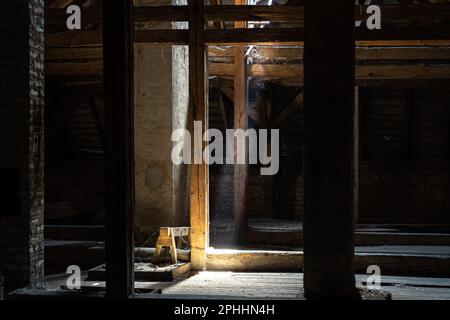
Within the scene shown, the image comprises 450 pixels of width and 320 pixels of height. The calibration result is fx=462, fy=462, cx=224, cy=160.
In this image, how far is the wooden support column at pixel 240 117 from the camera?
799 centimetres

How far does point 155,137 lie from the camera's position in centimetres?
700

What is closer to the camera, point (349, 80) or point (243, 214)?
point (349, 80)

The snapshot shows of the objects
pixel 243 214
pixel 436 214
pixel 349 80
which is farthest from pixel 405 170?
pixel 349 80

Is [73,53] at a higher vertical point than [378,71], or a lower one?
higher

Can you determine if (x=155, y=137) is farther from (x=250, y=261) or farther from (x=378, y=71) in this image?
(x=378, y=71)

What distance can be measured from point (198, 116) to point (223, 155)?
21.4 ft

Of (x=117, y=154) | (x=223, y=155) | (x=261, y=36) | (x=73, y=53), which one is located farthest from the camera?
(x=223, y=155)

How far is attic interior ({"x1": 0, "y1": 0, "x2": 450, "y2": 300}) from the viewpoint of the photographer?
11.5 ft

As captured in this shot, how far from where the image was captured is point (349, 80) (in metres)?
3.46

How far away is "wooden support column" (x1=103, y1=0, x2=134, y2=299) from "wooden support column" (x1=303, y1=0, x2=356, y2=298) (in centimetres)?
143

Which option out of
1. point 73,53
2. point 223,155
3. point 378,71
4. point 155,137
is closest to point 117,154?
point 155,137

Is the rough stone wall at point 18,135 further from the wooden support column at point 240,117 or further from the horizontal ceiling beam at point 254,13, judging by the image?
the wooden support column at point 240,117
